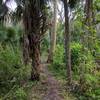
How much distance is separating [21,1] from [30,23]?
1.10 m

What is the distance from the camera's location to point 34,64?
42.2 feet

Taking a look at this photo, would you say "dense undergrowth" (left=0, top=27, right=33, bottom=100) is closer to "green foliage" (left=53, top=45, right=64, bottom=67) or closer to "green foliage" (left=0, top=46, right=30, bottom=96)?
"green foliage" (left=0, top=46, right=30, bottom=96)

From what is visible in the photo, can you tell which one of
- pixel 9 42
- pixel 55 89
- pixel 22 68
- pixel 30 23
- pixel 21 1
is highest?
pixel 21 1

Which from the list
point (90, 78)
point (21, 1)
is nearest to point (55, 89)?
point (90, 78)

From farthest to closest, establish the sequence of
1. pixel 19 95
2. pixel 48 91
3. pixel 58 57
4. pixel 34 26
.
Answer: pixel 58 57 < pixel 34 26 < pixel 48 91 < pixel 19 95

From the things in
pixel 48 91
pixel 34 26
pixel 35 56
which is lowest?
pixel 48 91

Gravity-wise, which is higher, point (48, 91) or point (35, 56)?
point (35, 56)

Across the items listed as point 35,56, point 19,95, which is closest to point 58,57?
point 35,56

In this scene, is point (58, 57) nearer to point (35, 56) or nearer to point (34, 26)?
point (35, 56)

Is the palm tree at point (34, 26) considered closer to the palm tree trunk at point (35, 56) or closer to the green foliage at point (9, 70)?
the palm tree trunk at point (35, 56)

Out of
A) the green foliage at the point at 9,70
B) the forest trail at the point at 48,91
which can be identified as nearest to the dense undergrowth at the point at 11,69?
the green foliage at the point at 9,70

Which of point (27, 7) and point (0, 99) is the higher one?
point (27, 7)

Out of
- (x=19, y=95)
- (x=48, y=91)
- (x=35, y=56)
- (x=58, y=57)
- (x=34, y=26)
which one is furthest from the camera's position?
(x=58, y=57)

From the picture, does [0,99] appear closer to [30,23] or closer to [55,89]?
[55,89]
